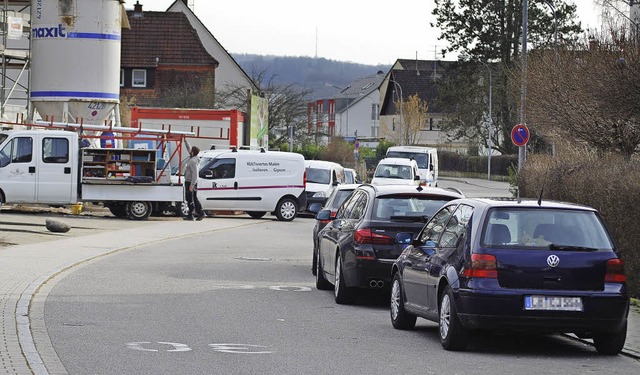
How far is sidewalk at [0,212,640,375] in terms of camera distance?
34.0 ft

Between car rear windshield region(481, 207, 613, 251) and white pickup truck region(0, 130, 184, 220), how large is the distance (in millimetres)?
23519

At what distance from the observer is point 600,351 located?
37.9 ft

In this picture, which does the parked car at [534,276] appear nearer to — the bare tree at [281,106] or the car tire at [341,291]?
the car tire at [341,291]

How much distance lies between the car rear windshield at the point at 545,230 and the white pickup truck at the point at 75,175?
23.5m

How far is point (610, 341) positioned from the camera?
1134cm

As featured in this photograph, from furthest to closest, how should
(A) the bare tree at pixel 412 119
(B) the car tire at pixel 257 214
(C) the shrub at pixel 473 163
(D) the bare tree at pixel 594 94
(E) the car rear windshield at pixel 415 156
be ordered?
(A) the bare tree at pixel 412 119, (C) the shrub at pixel 473 163, (E) the car rear windshield at pixel 415 156, (B) the car tire at pixel 257 214, (D) the bare tree at pixel 594 94

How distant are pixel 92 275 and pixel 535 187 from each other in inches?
398

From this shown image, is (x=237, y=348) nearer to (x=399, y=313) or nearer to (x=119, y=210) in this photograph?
(x=399, y=313)

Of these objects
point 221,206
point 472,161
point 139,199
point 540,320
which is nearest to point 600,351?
point 540,320

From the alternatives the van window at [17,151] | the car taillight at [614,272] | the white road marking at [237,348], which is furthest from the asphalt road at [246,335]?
the van window at [17,151]

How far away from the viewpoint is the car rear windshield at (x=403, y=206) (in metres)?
15.3

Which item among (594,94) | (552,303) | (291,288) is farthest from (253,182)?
(552,303)

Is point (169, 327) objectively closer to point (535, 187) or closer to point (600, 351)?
point (600, 351)

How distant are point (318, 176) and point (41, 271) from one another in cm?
2371
